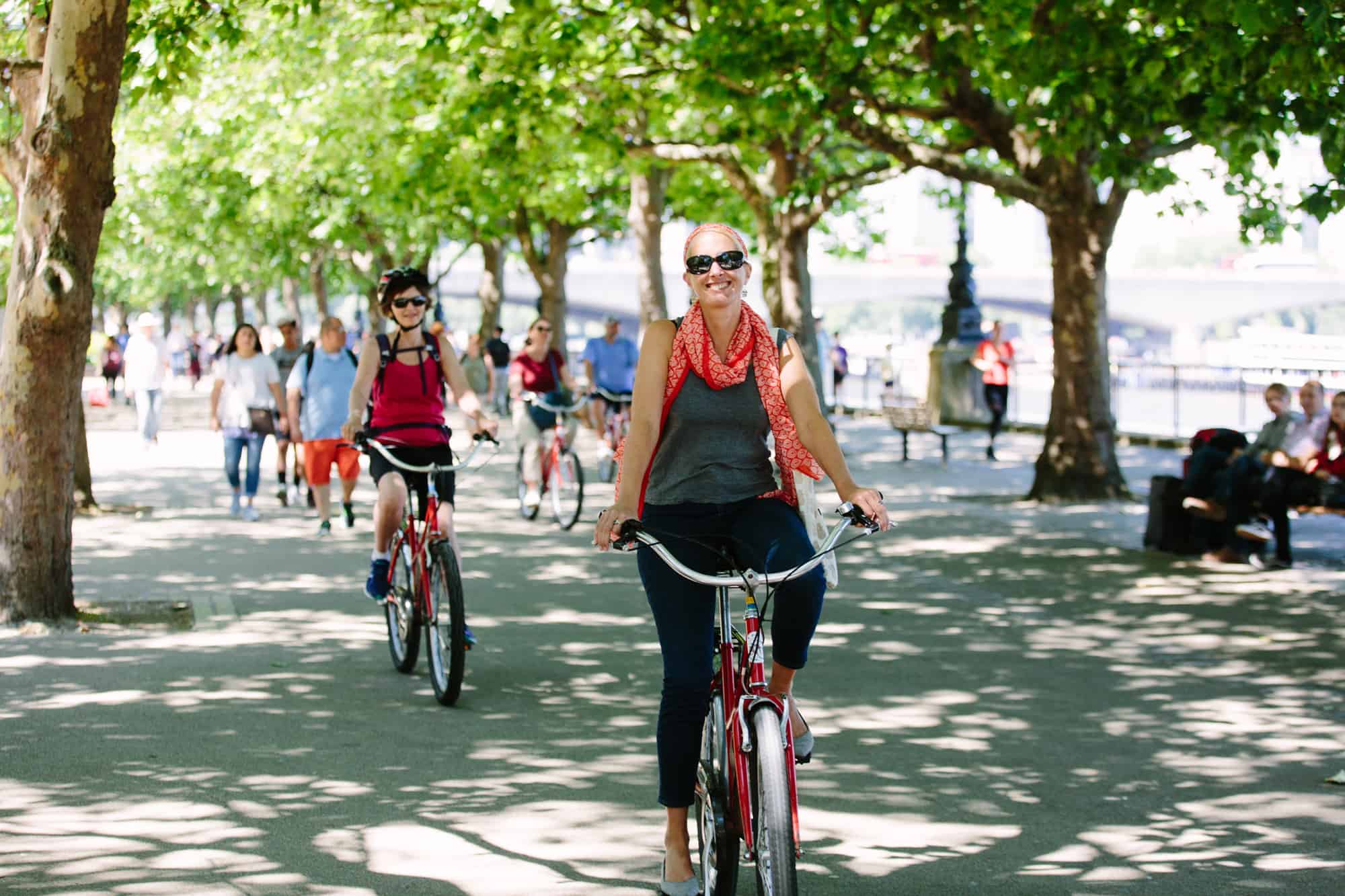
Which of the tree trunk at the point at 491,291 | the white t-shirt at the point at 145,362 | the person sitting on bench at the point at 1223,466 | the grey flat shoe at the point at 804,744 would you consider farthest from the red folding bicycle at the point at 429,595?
the tree trunk at the point at 491,291

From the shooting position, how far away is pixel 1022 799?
6176mm

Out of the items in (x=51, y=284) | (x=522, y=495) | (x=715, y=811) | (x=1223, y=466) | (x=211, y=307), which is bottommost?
(x=715, y=811)

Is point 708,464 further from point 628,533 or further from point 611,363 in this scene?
point 611,363

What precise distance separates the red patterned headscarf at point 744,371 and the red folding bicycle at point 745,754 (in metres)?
0.21

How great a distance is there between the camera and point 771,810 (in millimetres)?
4141

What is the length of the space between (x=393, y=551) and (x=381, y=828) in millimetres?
2956

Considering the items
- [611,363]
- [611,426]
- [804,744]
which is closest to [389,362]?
[804,744]

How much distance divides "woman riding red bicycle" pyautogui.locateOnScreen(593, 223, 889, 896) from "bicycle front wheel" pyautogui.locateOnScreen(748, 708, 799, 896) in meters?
0.38

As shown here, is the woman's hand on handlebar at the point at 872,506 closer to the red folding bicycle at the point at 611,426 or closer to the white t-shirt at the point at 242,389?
the white t-shirt at the point at 242,389

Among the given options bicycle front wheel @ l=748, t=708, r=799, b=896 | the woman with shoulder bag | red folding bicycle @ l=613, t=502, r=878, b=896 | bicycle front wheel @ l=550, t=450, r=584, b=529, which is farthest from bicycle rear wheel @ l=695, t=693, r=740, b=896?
the woman with shoulder bag

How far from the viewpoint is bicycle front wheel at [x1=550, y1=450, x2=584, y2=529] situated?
1508 centimetres

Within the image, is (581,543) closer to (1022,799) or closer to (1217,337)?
(1022,799)

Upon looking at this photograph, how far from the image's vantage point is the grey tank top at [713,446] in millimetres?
4801

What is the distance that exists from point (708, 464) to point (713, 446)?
2.0 inches
